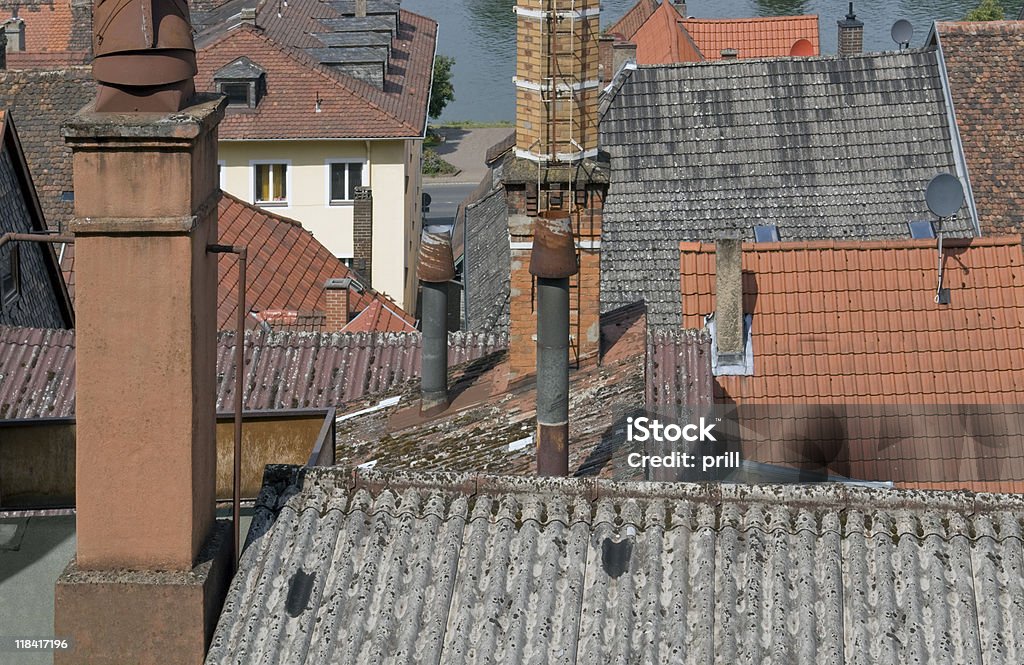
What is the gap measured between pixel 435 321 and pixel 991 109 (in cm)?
1314

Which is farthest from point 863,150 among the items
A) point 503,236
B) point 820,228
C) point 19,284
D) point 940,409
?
point 19,284

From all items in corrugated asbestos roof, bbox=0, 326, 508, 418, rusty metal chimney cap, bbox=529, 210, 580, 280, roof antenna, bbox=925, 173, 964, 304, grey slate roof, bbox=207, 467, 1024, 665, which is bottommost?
grey slate roof, bbox=207, 467, 1024, 665

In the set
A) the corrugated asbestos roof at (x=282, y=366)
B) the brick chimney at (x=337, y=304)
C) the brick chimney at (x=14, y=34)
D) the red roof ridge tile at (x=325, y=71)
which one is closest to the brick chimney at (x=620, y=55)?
the red roof ridge tile at (x=325, y=71)

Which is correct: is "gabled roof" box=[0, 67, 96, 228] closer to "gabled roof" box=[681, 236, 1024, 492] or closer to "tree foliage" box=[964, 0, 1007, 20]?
"gabled roof" box=[681, 236, 1024, 492]

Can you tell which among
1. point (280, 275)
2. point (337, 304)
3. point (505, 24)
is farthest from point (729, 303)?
point (505, 24)

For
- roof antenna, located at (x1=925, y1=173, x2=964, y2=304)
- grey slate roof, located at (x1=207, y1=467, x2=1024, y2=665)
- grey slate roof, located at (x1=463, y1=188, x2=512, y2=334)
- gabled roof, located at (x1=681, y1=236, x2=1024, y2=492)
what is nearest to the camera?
grey slate roof, located at (x1=207, y1=467, x2=1024, y2=665)

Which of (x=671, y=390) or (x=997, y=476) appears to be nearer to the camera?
(x=671, y=390)

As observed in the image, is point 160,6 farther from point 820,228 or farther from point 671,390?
point 820,228

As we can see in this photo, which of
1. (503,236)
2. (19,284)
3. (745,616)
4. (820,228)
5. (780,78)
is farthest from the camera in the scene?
(503,236)

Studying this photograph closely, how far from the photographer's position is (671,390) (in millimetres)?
11609

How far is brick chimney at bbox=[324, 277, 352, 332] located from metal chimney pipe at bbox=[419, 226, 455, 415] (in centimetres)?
1072

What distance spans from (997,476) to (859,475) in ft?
3.79

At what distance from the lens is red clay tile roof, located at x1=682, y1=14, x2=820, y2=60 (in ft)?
119

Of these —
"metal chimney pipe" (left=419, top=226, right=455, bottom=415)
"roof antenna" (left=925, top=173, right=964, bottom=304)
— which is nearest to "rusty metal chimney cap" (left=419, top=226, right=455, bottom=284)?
"metal chimney pipe" (left=419, top=226, right=455, bottom=415)
